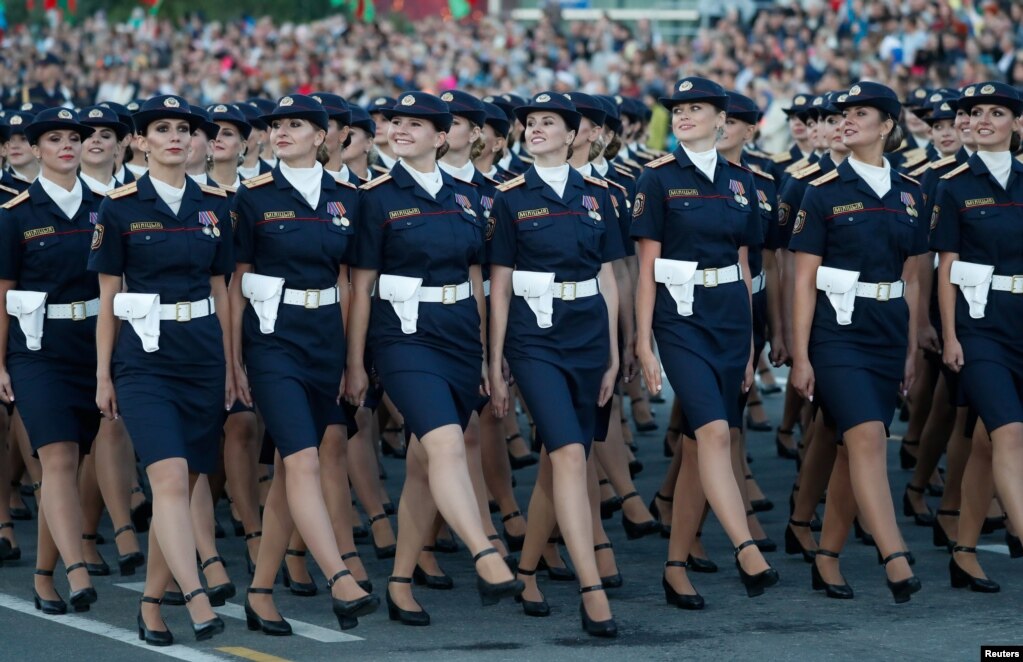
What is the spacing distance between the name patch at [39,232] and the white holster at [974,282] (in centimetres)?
410

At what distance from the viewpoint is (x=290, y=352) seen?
7.82 m

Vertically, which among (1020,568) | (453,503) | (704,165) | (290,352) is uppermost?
(704,165)

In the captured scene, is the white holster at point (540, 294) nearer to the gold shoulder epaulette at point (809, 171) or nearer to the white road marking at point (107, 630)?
the gold shoulder epaulette at point (809, 171)

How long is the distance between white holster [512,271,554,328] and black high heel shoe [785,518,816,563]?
6.73 ft

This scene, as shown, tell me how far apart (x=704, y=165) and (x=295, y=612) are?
2666mm

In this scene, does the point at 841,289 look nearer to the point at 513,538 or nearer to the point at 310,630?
the point at 513,538

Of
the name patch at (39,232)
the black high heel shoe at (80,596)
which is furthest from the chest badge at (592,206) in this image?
the black high heel shoe at (80,596)

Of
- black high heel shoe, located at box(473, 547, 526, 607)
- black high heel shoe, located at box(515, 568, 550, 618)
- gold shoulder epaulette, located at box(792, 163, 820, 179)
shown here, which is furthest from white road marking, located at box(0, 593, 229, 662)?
gold shoulder epaulette, located at box(792, 163, 820, 179)

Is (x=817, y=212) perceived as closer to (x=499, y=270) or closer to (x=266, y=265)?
(x=499, y=270)

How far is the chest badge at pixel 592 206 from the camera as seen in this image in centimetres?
821

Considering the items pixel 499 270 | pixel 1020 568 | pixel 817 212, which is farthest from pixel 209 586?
pixel 1020 568

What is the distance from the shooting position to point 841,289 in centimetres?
828

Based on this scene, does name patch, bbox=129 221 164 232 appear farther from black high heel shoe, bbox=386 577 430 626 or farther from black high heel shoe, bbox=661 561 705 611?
black high heel shoe, bbox=661 561 705 611

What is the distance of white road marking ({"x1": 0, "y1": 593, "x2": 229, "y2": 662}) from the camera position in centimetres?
736
